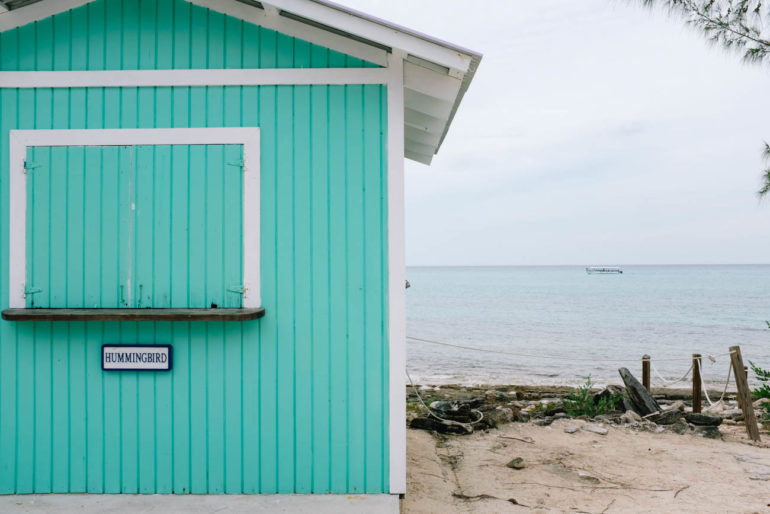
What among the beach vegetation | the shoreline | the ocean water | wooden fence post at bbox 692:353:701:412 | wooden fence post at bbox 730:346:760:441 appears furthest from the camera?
the ocean water

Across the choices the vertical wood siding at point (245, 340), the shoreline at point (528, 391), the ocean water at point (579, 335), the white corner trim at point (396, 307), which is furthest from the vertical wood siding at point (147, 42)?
the shoreline at point (528, 391)

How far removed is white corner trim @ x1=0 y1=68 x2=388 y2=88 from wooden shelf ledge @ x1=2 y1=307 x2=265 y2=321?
1.55 meters

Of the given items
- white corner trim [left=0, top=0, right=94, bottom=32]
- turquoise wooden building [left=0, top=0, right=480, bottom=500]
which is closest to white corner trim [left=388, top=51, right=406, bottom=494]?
turquoise wooden building [left=0, top=0, right=480, bottom=500]

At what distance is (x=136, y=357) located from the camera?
3.82m

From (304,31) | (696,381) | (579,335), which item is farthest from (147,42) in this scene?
(579,335)

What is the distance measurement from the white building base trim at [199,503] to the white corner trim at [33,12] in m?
3.24

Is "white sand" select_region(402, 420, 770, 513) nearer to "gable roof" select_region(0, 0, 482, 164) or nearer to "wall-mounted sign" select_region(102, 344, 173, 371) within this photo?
"wall-mounted sign" select_region(102, 344, 173, 371)

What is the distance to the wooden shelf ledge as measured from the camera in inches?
139

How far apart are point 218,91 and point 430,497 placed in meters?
3.35

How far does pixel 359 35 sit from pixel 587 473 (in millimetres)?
4099

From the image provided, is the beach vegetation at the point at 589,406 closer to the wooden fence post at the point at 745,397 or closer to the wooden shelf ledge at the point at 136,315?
the wooden fence post at the point at 745,397

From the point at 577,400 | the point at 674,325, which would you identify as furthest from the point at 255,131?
the point at 674,325

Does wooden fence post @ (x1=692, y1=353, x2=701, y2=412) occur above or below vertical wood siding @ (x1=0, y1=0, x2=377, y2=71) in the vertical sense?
below

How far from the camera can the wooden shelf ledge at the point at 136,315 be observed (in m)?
3.53
